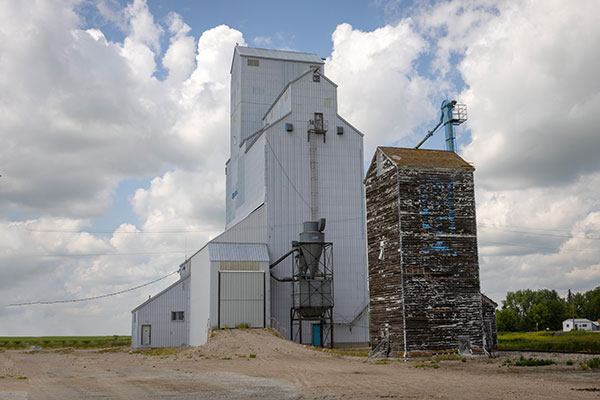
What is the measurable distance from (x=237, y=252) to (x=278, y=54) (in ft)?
80.0

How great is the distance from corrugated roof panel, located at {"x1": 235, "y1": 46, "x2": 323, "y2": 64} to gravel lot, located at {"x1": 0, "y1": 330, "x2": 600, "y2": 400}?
111 ft

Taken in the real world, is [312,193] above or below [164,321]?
above

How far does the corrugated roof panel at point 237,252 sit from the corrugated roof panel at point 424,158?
43.7 feet

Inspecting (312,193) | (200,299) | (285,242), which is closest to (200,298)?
(200,299)

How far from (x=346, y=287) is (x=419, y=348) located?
15631 mm

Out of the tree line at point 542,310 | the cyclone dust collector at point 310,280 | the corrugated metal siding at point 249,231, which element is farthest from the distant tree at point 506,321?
the corrugated metal siding at point 249,231

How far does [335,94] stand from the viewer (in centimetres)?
4709

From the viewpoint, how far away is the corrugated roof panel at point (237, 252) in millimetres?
40906

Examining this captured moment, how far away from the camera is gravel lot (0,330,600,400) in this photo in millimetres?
16422

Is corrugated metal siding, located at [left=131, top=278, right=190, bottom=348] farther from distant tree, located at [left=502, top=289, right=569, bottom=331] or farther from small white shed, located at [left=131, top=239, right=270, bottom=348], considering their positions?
distant tree, located at [left=502, top=289, right=569, bottom=331]

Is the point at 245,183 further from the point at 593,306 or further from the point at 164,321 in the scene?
the point at 593,306

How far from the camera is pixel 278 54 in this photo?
5734 centimetres

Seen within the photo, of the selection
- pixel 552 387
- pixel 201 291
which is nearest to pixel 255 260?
pixel 201 291

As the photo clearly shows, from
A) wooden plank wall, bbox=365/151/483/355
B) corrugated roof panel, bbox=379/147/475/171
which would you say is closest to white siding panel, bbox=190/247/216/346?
wooden plank wall, bbox=365/151/483/355
